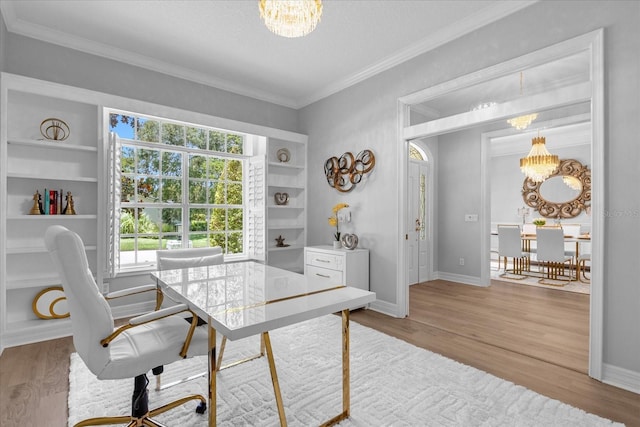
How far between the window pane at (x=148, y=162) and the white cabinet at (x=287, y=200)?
142 centimetres

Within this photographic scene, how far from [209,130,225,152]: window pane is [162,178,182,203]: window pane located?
667mm

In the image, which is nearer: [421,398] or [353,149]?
[421,398]

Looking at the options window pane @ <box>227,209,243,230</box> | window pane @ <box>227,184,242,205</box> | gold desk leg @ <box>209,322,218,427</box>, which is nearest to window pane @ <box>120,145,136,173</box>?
window pane @ <box>227,184,242,205</box>

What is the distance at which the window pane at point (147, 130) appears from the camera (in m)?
3.79

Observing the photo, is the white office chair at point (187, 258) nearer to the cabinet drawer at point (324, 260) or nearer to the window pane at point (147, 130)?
the cabinet drawer at point (324, 260)

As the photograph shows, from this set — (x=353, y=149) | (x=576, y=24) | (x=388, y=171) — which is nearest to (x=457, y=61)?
(x=576, y=24)

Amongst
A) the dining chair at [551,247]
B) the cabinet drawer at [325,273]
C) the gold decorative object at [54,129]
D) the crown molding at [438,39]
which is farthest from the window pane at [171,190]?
the dining chair at [551,247]

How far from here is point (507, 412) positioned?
188cm

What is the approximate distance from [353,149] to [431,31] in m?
1.57

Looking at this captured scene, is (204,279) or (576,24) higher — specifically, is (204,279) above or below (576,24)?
below

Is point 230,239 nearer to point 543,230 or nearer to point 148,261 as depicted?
point 148,261

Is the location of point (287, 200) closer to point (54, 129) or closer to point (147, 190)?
point (147, 190)

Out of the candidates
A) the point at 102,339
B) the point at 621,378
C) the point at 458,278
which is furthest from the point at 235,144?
the point at 621,378

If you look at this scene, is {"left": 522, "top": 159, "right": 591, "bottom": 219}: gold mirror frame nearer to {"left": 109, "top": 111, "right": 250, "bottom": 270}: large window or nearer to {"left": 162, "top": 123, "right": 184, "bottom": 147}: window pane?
{"left": 109, "top": 111, "right": 250, "bottom": 270}: large window
